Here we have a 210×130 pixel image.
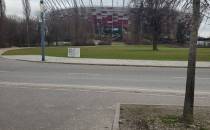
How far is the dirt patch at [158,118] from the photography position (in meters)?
7.55

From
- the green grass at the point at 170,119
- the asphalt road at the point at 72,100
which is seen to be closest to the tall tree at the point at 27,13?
the asphalt road at the point at 72,100

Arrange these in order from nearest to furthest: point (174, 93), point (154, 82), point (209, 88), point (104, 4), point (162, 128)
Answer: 1. point (162, 128)
2. point (174, 93)
3. point (209, 88)
4. point (154, 82)
5. point (104, 4)

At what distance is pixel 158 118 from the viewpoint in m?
8.20

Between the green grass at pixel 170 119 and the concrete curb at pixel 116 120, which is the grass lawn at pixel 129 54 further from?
the green grass at pixel 170 119

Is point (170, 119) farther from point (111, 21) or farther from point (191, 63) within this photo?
point (111, 21)

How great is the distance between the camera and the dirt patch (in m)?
7.55

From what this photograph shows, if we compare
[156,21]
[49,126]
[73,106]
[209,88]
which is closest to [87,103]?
[73,106]

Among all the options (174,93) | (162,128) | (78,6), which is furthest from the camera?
(78,6)

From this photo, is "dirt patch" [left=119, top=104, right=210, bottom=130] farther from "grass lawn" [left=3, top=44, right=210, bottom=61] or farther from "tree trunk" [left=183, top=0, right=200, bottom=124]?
"grass lawn" [left=3, top=44, right=210, bottom=61]

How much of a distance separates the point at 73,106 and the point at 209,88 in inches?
257

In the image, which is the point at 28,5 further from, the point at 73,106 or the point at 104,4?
the point at 73,106

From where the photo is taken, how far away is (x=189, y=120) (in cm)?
791

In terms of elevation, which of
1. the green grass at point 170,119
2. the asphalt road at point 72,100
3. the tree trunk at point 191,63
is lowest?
the asphalt road at point 72,100

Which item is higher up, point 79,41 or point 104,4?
point 104,4
